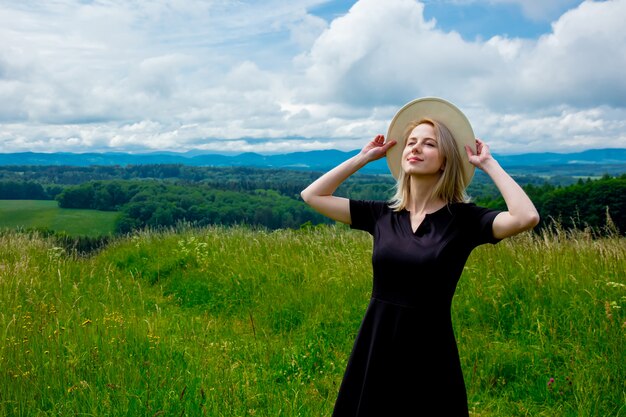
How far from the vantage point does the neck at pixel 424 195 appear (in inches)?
101

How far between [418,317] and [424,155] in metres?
0.78

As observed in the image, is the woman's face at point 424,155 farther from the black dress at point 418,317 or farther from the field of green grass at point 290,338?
the field of green grass at point 290,338

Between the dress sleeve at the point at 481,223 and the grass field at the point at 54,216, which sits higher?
the dress sleeve at the point at 481,223

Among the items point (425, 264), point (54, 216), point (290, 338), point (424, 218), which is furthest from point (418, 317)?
point (54, 216)

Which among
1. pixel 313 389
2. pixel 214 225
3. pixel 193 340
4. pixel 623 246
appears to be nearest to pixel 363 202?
pixel 313 389

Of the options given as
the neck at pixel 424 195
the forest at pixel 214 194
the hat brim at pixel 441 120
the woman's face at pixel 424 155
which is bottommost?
the forest at pixel 214 194

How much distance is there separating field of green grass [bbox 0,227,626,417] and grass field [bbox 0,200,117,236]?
6178 centimetres

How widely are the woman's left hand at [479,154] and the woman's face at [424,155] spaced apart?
0.14m

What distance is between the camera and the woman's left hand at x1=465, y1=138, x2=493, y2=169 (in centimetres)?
Result: 247

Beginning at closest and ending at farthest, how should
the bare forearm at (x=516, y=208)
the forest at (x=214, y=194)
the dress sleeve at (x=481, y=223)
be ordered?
the bare forearm at (x=516, y=208) < the dress sleeve at (x=481, y=223) < the forest at (x=214, y=194)

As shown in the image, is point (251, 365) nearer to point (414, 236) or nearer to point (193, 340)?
point (193, 340)

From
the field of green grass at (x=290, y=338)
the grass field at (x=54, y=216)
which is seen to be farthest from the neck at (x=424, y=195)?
the grass field at (x=54, y=216)

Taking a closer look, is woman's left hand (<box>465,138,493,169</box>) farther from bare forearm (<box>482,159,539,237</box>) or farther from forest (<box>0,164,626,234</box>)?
forest (<box>0,164,626,234</box>)

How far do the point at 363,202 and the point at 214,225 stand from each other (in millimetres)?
9560
